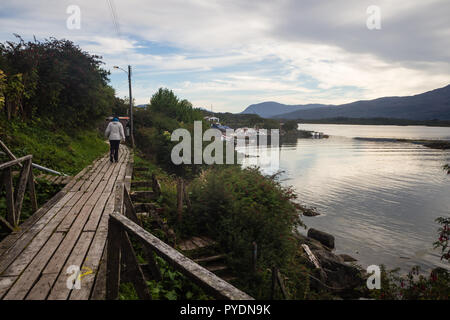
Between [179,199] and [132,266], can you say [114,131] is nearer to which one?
[179,199]

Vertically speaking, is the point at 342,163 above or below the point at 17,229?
below

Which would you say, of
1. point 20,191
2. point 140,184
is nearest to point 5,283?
point 20,191

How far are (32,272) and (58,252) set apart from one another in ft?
1.86

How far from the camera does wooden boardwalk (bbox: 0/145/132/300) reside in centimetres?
300

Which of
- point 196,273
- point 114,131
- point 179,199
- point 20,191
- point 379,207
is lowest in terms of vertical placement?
point 379,207

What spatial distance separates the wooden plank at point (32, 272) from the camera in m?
2.92

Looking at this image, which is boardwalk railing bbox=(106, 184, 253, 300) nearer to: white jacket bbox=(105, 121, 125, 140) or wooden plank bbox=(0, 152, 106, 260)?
wooden plank bbox=(0, 152, 106, 260)

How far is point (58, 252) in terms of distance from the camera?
12.9 feet

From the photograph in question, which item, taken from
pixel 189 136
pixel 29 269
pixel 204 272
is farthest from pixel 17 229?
pixel 189 136

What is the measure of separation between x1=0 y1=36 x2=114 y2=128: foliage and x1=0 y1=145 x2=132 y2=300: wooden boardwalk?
10.5 m

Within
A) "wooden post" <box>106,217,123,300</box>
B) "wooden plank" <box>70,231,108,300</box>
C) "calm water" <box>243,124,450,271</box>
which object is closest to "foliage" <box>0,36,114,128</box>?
"wooden plank" <box>70,231,108,300</box>

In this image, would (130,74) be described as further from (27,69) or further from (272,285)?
(272,285)

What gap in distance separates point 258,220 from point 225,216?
1139 mm
